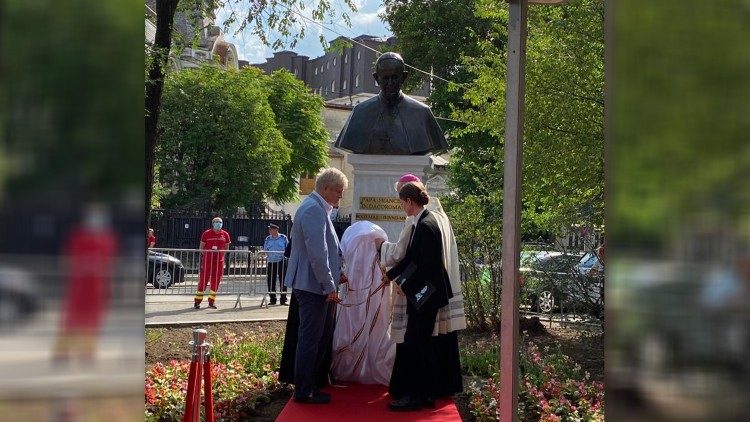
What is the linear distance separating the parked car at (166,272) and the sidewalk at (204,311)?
1.09 ft

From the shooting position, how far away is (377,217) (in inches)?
316

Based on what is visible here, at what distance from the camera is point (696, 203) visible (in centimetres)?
132

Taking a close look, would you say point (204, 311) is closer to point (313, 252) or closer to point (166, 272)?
point (166, 272)

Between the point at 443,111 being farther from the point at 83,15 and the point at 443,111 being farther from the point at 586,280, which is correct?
the point at 83,15

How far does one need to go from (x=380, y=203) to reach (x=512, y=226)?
14.5 ft

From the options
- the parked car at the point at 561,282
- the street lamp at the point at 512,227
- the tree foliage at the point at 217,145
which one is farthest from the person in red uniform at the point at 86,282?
the tree foliage at the point at 217,145

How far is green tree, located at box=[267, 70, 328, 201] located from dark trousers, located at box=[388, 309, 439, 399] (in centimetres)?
3815

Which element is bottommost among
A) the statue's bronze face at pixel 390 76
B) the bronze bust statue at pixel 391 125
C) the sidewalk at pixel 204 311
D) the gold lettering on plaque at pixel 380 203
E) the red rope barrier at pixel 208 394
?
the sidewalk at pixel 204 311

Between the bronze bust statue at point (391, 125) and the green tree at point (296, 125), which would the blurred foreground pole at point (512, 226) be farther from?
the green tree at point (296, 125)

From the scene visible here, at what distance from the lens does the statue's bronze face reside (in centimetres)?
794

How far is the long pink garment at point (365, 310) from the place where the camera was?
295 inches

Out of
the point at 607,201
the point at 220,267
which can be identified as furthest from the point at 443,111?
the point at 607,201

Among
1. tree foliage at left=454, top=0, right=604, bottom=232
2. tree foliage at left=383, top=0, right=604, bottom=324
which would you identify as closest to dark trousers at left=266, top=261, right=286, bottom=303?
tree foliage at left=383, top=0, right=604, bottom=324

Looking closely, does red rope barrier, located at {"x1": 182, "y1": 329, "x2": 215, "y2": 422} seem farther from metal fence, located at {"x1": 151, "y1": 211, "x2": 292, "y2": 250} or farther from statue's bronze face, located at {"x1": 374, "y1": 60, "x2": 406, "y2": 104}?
metal fence, located at {"x1": 151, "y1": 211, "x2": 292, "y2": 250}
